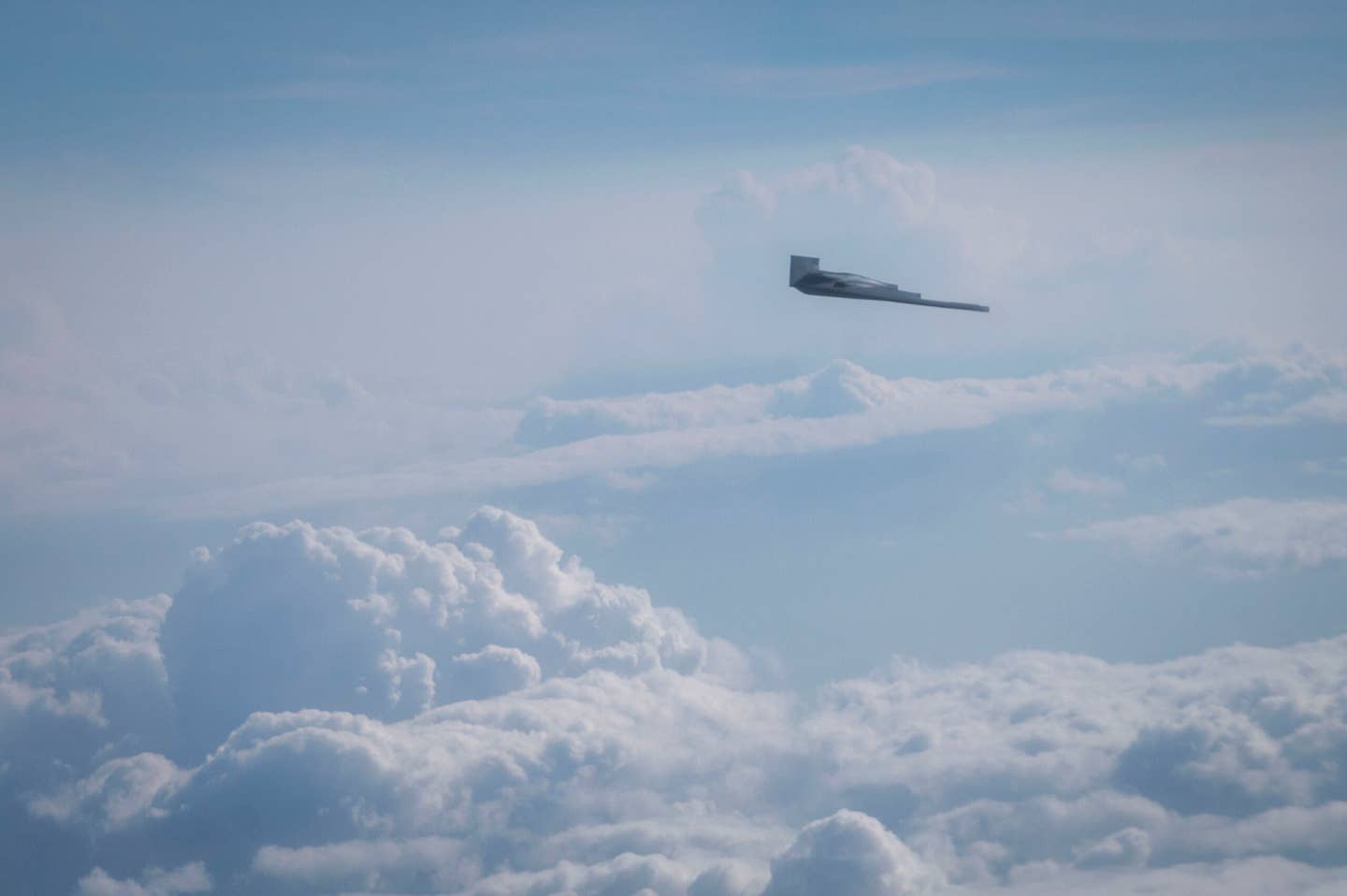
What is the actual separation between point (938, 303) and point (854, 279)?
14.9 ft

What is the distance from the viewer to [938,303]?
4597 centimetres

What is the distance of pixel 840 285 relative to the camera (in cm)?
4841

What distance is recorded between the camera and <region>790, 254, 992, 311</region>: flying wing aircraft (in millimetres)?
47812

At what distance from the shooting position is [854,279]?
48.3 meters

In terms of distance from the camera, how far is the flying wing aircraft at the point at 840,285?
4781 cm
